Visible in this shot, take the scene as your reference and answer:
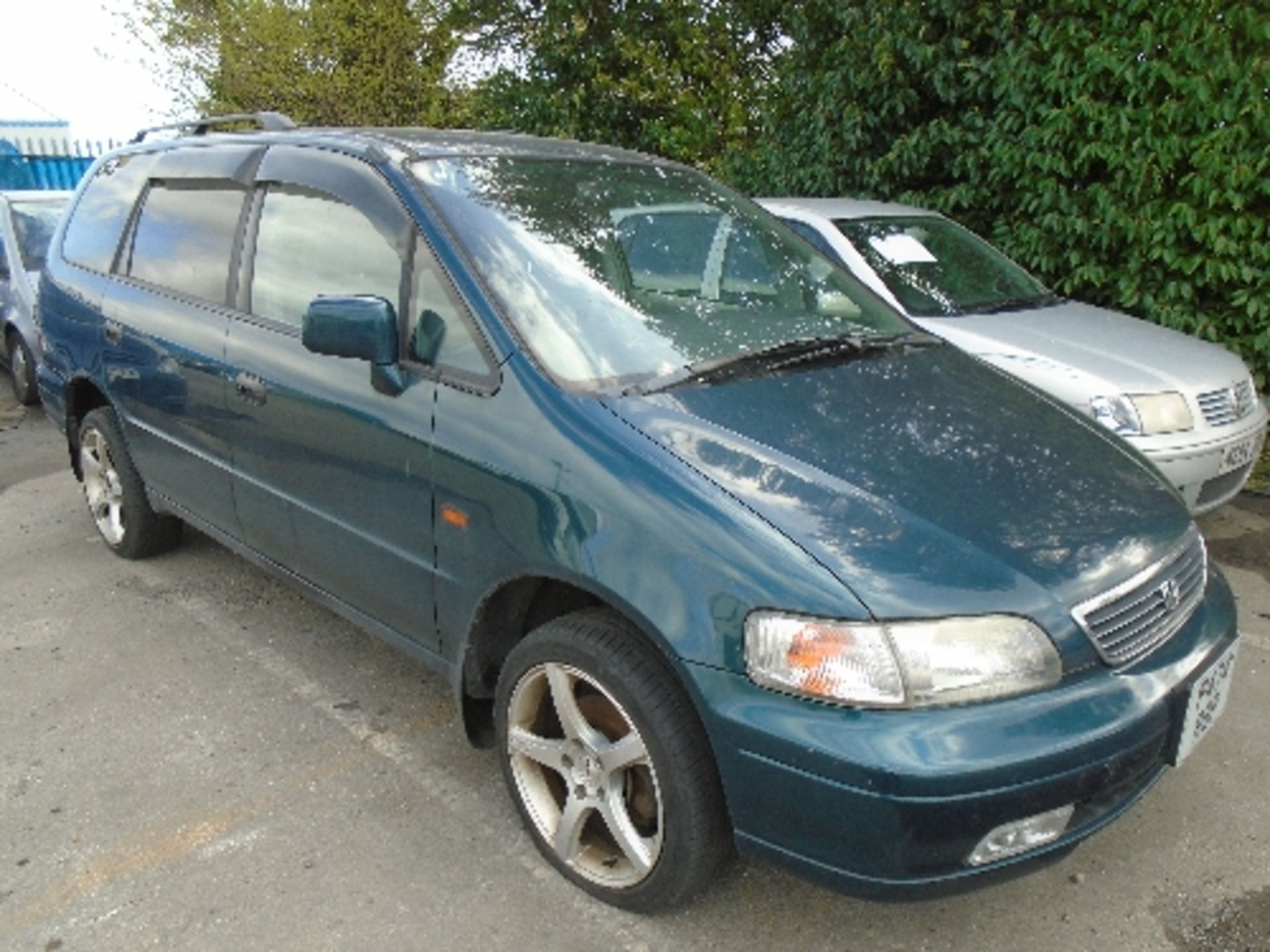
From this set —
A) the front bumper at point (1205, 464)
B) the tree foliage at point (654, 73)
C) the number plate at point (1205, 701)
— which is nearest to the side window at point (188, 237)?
the number plate at point (1205, 701)

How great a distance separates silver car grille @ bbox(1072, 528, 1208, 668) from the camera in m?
2.04

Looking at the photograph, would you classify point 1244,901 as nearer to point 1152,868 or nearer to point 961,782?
point 1152,868

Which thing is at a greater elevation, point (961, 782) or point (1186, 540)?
point (1186, 540)

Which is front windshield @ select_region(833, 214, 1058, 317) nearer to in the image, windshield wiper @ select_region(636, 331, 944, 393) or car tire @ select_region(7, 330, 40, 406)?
windshield wiper @ select_region(636, 331, 944, 393)

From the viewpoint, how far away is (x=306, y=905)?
2389 mm

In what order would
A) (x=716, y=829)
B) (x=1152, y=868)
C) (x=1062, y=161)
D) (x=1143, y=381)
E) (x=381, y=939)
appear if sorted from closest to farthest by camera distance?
(x=716, y=829), (x=381, y=939), (x=1152, y=868), (x=1143, y=381), (x=1062, y=161)

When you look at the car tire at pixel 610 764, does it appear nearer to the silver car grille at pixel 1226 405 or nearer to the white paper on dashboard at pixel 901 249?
the silver car grille at pixel 1226 405

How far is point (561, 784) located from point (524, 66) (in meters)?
9.62

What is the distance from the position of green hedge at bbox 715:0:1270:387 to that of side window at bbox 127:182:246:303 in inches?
192

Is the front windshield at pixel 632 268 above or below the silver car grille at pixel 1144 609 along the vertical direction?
above

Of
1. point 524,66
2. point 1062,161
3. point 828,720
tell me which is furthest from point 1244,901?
point 524,66

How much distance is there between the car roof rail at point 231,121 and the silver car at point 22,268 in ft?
9.92

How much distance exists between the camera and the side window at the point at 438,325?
98.5 inches

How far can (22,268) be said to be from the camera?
710cm
